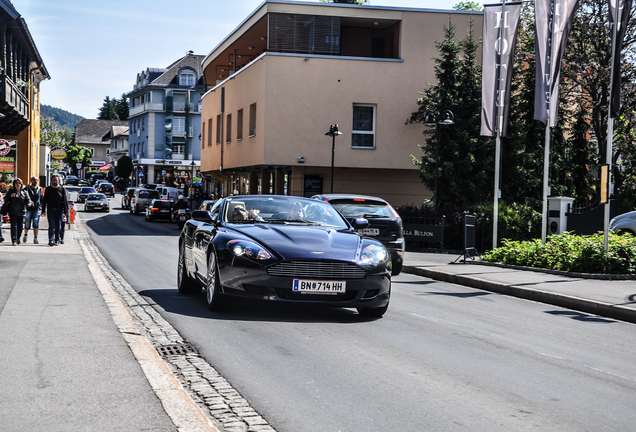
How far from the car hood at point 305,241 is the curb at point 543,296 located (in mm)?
3796

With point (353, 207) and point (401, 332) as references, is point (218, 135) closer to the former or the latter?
point (353, 207)

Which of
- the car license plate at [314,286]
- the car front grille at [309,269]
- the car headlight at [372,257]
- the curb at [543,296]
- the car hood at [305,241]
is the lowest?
the curb at [543,296]

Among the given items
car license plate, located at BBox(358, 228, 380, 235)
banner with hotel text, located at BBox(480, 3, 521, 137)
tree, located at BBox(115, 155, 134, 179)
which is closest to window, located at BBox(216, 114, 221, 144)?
banner with hotel text, located at BBox(480, 3, 521, 137)

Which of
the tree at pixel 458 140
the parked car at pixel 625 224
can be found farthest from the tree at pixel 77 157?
the parked car at pixel 625 224

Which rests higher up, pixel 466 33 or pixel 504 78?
pixel 466 33

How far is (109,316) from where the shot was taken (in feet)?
25.9

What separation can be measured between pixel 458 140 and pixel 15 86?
17352 millimetres

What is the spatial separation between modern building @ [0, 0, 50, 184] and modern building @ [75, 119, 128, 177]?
10942 centimetres

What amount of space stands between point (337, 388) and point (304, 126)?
28.8 metres

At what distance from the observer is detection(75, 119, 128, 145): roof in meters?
155

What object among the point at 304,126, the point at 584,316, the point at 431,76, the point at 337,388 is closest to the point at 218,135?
the point at 304,126

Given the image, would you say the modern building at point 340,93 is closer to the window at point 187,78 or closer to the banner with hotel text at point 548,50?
the banner with hotel text at point 548,50

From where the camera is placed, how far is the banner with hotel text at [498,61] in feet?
60.2

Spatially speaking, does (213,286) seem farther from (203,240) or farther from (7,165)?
(7,165)
